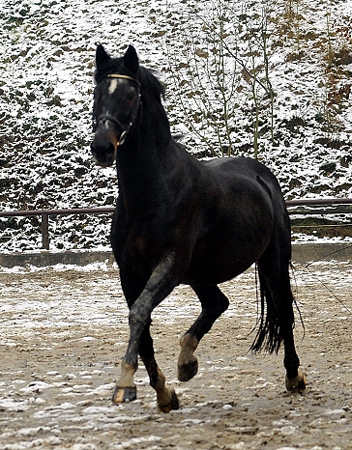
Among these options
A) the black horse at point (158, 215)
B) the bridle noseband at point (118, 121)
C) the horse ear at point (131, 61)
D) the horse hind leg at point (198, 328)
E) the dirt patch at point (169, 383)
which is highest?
the horse ear at point (131, 61)

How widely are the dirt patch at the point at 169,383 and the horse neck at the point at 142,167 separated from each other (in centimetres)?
130

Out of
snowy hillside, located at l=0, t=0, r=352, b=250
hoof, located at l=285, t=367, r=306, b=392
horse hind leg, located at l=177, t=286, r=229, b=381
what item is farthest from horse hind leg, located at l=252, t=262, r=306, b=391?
snowy hillside, located at l=0, t=0, r=352, b=250

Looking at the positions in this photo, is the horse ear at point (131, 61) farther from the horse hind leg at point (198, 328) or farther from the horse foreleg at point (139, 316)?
the horse hind leg at point (198, 328)

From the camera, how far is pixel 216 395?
4.60 metres

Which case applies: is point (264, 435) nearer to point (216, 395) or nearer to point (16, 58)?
point (216, 395)

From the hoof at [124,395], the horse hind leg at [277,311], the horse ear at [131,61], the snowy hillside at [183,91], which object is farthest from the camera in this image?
the snowy hillside at [183,91]

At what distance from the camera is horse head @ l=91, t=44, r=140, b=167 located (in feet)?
11.0

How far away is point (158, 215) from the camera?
3.76 meters

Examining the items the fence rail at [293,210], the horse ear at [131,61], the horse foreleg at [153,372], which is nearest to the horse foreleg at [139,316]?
the horse foreleg at [153,372]

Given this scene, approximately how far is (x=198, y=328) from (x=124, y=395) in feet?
4.13

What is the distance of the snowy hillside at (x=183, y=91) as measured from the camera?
635 inches

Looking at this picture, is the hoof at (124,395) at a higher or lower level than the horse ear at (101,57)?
lower

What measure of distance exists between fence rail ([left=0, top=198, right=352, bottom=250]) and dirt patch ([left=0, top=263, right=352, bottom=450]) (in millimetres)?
3829

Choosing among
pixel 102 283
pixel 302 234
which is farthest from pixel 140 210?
pixel 302 234
